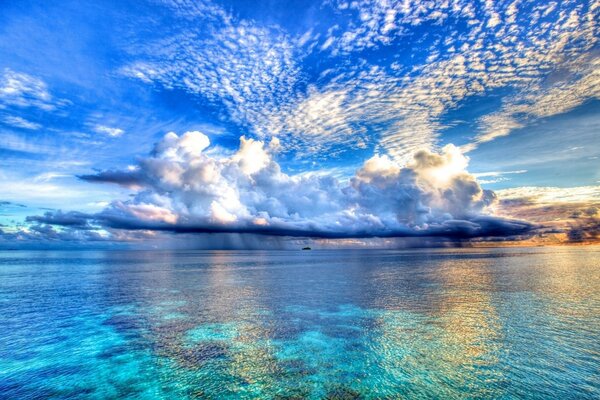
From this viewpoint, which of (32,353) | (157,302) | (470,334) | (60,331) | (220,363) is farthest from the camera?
(157,302)

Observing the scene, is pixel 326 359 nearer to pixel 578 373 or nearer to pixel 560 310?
pixel 578 373

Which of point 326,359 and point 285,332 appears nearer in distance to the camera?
point 326,359

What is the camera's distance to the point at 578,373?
23.7 metres

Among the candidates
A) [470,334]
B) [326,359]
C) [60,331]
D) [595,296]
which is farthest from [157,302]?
[595,296]

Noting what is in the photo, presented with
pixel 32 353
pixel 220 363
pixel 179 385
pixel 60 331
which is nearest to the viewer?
pixel 179 385

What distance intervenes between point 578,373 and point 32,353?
1730 inches

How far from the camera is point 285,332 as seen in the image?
3512 centimetres

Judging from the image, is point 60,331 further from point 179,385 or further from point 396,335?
point 396,335

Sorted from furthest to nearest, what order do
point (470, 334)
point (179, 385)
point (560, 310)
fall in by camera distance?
point (560, 310) → point (470, 334) → point (179, 385)

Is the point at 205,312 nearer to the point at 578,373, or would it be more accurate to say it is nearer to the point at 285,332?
the point at 285,332

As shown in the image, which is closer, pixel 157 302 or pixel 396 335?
pixel 396 335

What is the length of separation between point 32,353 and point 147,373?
43.7 ft

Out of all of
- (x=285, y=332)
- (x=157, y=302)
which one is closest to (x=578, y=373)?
(x=285, y=332)

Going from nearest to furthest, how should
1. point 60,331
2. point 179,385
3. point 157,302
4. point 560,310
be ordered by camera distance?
point 179,385
point 60,331
point 560,310
point 157,302
